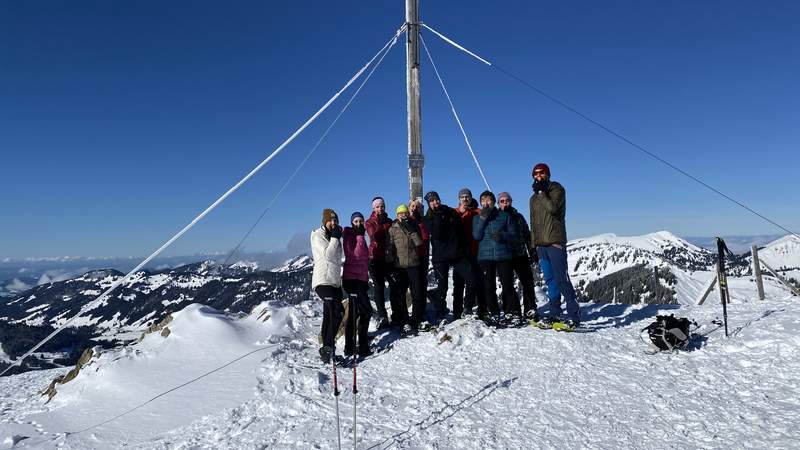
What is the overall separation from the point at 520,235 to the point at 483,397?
393 centimetres

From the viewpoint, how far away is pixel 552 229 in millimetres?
8219

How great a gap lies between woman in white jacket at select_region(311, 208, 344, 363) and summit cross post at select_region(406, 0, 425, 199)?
3.14 m

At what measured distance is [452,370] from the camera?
7070 millimetres

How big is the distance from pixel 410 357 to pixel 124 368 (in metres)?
6.01

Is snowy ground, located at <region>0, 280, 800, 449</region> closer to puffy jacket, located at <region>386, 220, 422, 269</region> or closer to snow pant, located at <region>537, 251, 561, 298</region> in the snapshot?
snow pant, located at <region>537, 251, 561, 298</region>

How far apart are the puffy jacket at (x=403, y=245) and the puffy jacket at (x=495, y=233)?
1277mm

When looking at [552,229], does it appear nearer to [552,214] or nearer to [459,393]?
[552,214]

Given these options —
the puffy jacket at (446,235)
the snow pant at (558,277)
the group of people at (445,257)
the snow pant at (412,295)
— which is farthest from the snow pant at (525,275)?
the snow pant at (412,295)

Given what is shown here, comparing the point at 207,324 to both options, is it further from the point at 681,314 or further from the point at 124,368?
the point at 681,314

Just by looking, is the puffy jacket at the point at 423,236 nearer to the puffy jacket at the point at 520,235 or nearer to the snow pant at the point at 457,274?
the snow pant at the point at 457,274

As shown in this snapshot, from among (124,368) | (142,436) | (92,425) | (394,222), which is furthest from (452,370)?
(124,368)

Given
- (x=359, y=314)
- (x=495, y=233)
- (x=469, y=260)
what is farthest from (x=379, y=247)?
(x=495, y=233)

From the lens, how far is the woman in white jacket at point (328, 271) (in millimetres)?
7883

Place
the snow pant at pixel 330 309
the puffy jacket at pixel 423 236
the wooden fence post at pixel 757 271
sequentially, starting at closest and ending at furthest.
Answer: the snow pant at pixel 330 309
the puffy jacket at pixel 423 236
the wooden fence post at pixel 757 271
